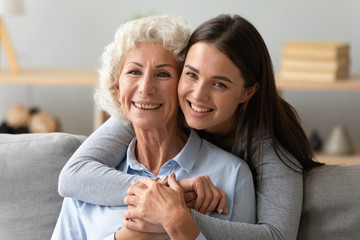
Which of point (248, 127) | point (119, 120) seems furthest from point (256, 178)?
point (119, 120)

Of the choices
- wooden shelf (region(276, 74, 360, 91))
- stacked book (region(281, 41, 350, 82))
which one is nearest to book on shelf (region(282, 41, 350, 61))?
stacked book (region(281, 41, 350, 82))

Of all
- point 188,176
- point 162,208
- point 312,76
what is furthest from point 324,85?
point 162,208

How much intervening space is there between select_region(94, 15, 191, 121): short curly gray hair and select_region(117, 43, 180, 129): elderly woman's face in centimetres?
2

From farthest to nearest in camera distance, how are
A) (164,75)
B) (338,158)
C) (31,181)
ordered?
(338,158), (31,181), (164,75)

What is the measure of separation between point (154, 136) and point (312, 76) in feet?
5.72

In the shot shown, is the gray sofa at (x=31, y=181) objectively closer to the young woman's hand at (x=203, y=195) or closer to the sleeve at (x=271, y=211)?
the sleeve at (x=271, y=211)

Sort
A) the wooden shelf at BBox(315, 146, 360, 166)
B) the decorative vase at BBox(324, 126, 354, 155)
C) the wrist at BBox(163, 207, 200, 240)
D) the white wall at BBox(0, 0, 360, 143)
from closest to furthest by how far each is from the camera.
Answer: the wrist at BBox(163, 207, 200, 240)
the wooden shelf at BBox(315, 146, 360, 166)
the decorative vase at BBox(324, 126, 354, 155)
the white wall at BBox(0, 0, 360, 143)

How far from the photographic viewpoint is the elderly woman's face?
168 centimetres

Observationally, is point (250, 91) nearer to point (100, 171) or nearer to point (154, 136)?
point (154, 136)

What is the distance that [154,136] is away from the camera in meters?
1.77

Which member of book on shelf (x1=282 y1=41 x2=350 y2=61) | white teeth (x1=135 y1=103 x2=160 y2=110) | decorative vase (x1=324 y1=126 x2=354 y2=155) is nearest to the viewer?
white teeth (x1=135 y1=103 x2=160 y2=110)

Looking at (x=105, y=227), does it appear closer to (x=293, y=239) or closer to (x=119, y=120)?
A: (x=119, y=120)

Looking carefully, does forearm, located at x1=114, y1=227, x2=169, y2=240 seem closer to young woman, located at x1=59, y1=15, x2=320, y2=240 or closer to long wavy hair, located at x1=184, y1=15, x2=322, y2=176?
young woman, located at x1=59, y1=15, x2=320, y2=240

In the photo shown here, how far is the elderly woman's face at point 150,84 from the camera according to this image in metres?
1.68
